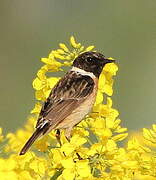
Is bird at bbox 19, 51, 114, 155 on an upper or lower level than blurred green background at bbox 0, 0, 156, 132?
lower

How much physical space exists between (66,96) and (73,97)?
58 millimetres

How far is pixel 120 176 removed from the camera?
11.2 feet

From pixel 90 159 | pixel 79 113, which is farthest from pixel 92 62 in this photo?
pixel 90 159

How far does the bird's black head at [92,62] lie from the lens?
4266 mm

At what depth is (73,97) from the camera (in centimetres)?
429

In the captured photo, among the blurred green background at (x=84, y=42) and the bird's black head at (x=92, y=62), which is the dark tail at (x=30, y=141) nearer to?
the bird's black head at (x=92, y=62)

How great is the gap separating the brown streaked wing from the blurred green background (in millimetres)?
4704

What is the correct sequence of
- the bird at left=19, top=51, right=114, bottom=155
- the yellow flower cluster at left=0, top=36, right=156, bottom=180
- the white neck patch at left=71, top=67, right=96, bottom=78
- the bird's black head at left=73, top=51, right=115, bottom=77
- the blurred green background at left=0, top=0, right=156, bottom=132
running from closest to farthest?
the yellow flower cluster at left=0, top=36, right=156, bottom=180, the bird at left=19, top=51, right=114, bottom=155, the bird's black head at left=73, top=51, right=115, bottom=77, the white neck patch at left=71, top=67, right=96, bottom=78, the blurred green background at left=0, top=0, right=156, bottom=132

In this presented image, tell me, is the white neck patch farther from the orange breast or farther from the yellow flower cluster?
the yellow flower cluster

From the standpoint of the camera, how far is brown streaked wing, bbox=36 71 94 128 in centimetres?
397

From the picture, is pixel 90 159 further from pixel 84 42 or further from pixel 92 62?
pixel 84 42

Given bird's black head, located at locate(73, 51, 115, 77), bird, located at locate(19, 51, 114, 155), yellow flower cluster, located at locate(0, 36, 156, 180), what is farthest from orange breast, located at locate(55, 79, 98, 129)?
yellow flower cluster, located at locate(0, 36, 156, 180)

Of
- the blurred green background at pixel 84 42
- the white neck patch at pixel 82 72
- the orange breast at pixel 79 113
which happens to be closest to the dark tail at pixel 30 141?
the orange breast at pixel 79 113

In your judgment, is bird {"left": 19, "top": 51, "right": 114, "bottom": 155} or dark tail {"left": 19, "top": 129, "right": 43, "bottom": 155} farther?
bird {"left": 19, "top": 51, "right": 114, "bottom": 155}
